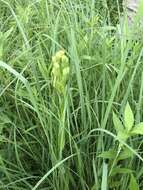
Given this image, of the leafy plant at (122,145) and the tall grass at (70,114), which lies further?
the tall grass at (70,114)

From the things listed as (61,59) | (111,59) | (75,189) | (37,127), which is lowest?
(75,189)

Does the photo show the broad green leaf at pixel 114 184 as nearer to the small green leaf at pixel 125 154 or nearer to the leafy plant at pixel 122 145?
the leafy plant at pixel 122 145

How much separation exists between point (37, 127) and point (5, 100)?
14 centimetres

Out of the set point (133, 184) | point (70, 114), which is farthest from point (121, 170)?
point (70, 114)

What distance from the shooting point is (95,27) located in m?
1.32

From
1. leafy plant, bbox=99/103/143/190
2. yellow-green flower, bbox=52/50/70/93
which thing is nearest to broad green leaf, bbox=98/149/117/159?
leafy plant, bbox=99/103/143/190

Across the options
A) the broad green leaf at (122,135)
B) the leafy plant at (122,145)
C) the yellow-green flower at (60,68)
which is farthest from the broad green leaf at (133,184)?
the yellow-green flower at (60,68)

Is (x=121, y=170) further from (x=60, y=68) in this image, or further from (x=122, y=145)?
(x=60, y=68)

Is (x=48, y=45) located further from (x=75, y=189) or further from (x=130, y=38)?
(x=75, y=189)

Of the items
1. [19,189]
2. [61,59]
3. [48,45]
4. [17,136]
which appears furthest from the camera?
[48,45]

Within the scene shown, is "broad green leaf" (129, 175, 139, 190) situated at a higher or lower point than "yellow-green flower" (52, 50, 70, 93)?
lower

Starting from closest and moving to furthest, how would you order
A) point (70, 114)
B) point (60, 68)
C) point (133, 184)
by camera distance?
point (60, 68), point (133, 184), point (70, 114)

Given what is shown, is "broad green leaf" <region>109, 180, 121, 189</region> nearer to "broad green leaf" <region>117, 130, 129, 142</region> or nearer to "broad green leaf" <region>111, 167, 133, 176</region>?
"broad green leaf" <region>111, 167, 133, 176</region>

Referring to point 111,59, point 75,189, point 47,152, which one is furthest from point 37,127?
point 111,59
